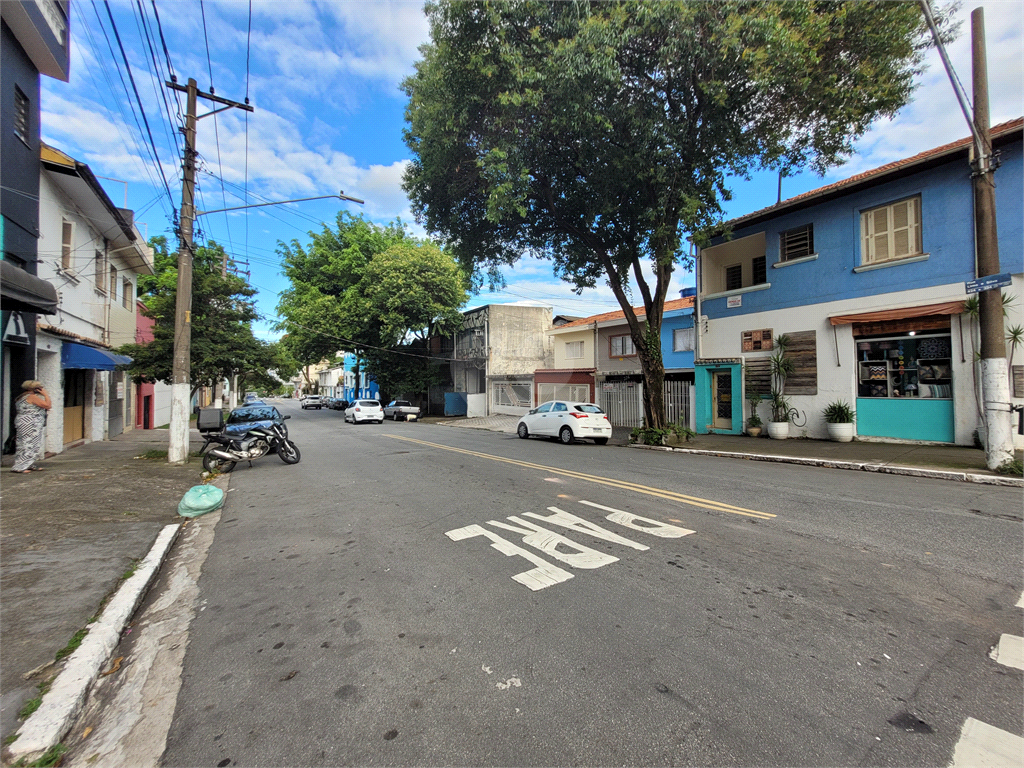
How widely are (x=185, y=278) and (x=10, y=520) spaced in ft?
22.6

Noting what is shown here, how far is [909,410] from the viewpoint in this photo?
12.2 m

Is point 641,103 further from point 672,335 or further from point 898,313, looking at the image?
point 672,335

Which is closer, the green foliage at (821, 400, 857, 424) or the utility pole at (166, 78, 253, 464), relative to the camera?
the utility pole at (166, 78, 253, 464)

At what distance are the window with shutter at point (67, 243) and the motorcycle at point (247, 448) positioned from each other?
6.02 meters

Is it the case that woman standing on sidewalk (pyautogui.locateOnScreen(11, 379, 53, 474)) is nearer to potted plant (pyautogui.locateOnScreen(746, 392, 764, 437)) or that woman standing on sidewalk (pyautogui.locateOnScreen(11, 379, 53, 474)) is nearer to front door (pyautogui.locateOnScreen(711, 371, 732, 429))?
potted plant (pyautogui.locateOnScreen(746, 392, 764, 437))

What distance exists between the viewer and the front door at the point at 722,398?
17219 mm

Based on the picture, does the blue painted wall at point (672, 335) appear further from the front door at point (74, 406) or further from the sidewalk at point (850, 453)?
the front door at point (74, 406)

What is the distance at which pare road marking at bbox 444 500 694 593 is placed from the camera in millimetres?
4230

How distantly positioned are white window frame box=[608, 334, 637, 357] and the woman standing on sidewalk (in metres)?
20.9

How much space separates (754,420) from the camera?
A: 15391 millimetres

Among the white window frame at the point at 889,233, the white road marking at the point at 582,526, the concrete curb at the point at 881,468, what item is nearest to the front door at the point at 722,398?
the concrete curb at the point at 881,468

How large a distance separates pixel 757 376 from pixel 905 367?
13.0ft

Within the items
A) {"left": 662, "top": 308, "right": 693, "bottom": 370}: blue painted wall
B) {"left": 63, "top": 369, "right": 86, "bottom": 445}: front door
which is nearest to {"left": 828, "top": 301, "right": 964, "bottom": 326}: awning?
{"left": 662, "top": 308, "right": 693, "bottom": 370}: blue painted wall

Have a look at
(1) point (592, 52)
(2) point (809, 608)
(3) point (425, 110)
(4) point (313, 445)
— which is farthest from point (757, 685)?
(4) point (313, 445)
